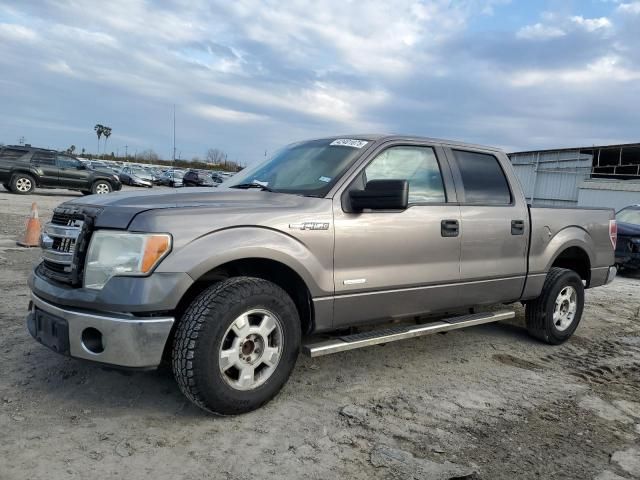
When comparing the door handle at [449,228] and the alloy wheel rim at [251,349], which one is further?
the door handle at [449,228]

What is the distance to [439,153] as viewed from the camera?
14.6 ft

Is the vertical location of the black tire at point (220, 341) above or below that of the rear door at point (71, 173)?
below

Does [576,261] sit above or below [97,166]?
below

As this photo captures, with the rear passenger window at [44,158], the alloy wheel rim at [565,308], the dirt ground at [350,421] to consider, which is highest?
the rear passenger window at [44,158]

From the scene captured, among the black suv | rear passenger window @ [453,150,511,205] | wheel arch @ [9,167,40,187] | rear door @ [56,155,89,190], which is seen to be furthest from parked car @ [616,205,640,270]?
wheel arch @ [9,167,40,187]

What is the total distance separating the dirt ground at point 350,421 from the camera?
9.04 feet

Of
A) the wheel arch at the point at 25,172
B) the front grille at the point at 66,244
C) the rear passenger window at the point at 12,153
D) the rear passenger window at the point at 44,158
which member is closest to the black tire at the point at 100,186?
the rear passenger window at the point at 44,158

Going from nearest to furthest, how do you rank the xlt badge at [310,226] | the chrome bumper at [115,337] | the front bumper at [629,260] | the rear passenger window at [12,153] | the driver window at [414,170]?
1. the chrome bumper at [115,337]
2. the xlt badge at [310,226]
3. the driver window at [414,170]
4. the front bumper at [629,260]
5. the rear passenger window at [12,153]

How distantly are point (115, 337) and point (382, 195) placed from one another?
183cm

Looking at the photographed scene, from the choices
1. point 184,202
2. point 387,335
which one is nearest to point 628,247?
point 387,335

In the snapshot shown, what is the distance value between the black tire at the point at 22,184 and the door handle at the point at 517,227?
65.4ft

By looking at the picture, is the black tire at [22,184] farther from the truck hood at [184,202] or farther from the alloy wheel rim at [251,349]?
the alloy wheel rim at [251,349]

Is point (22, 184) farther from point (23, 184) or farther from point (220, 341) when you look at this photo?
point (220, 341)

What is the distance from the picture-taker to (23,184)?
2000 cm
